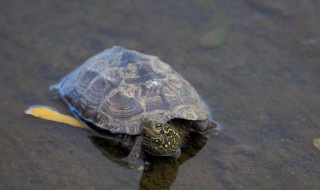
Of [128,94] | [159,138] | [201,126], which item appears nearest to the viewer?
[159,138]

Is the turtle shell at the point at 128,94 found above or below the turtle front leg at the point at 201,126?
above

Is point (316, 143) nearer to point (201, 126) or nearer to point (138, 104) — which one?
point (201, 126)

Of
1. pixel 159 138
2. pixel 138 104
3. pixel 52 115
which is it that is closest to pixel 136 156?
pixel 159 138

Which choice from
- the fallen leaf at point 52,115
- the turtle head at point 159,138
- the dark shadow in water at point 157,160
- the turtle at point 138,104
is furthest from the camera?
the fallen leaf at point 52,115

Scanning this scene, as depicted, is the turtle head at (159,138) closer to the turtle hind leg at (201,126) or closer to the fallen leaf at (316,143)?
the turtle hind leg at (201,126)

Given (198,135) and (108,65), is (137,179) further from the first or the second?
(108,65)

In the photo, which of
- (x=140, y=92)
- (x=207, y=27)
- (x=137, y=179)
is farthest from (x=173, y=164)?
(x=207, y=27)

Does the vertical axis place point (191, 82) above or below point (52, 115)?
above

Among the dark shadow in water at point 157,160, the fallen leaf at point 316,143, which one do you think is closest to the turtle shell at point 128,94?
the dark shadow in water at point 157,160
